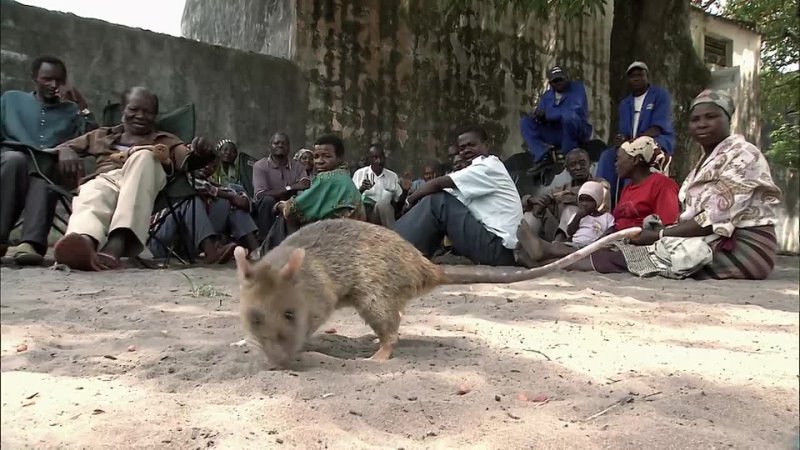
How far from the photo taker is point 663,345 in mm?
2496

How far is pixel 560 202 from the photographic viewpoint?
6305mm

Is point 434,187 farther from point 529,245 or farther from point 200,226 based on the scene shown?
point 200,226

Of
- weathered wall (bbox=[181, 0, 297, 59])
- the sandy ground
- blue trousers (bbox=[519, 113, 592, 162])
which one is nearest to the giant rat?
the sandy ground

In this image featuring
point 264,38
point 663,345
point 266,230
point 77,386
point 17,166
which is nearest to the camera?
point 17,166

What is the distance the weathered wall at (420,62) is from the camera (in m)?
8.22

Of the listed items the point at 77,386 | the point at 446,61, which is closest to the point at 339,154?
the point at 77,386

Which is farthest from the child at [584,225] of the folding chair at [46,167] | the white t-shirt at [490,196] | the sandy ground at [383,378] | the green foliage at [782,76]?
the folding chair at [46,167]

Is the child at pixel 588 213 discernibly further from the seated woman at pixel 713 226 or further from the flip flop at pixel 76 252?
the flip flop at pixel 76 252

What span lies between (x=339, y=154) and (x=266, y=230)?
85cm

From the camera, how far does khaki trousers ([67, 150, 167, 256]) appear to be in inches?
117

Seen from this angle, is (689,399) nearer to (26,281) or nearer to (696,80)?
(26,281)

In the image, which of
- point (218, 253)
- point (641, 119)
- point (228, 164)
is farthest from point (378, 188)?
point (218, 253)

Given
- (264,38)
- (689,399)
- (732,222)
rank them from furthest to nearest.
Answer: (264,38), (732,222), (689,399)

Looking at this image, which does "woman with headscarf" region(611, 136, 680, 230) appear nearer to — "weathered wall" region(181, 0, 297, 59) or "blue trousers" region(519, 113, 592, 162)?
"blue trousers" region(519, 113, 592, 162)
